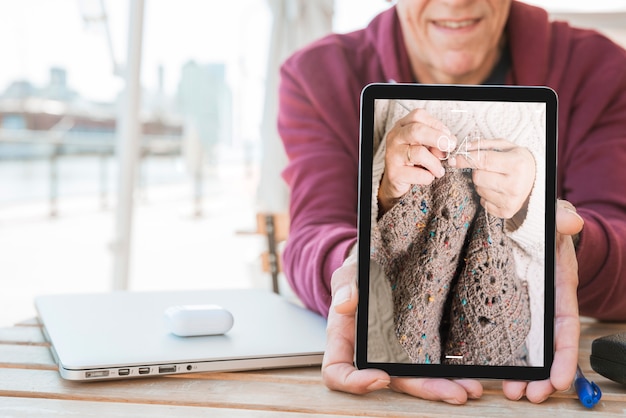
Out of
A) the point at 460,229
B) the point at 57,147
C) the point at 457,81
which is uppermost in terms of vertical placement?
the point at 57,147

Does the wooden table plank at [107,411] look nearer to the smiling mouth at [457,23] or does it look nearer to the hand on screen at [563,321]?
the hand on screen at [563,321]

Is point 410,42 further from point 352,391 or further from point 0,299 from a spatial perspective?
point 0,299

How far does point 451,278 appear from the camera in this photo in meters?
0.50

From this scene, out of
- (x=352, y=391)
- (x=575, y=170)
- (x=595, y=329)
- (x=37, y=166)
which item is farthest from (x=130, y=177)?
(x=37, y=166)

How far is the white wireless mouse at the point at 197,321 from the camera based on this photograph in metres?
0.60

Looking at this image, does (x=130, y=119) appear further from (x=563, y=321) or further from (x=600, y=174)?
(x=563, y=321)

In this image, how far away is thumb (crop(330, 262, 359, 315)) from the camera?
1.63ft

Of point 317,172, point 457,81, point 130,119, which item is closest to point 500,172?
point 317,172

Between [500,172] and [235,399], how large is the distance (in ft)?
0.84

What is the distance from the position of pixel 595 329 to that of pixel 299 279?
0.36m

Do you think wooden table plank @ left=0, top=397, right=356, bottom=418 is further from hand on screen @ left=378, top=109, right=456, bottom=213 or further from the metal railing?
the metal railing

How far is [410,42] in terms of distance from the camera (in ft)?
3.61

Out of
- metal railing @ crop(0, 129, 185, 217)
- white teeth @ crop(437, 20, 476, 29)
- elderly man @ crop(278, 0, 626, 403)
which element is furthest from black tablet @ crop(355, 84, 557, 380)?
metal railing @ crop(0, 129, 185, 217)

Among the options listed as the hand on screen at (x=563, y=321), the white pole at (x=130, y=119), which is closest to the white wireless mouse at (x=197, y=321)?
the hand on screen at (x=563, y=321)
